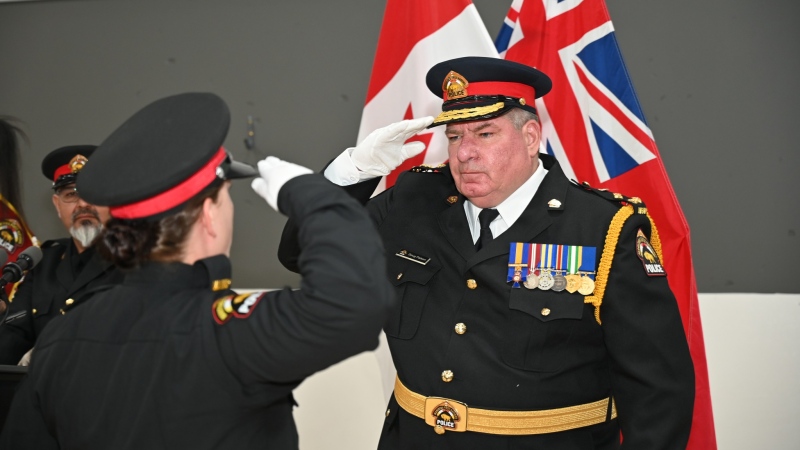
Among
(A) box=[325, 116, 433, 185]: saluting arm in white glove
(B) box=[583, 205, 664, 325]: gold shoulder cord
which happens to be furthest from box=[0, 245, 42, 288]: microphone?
(B) box=[583, 205, 664, 325]: gold shoulder cord

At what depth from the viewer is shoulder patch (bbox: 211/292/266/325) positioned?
1043 mm

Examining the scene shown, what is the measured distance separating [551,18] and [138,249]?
176 cm

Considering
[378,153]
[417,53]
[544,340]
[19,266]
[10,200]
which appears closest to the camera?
[544,340]

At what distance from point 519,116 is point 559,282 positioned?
451 millimetres

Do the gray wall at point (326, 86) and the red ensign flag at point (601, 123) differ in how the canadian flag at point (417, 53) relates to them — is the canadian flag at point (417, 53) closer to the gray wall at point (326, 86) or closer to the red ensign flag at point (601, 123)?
the red ensign flag at point (601, 123)

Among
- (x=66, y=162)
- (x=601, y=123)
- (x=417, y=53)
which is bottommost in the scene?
(x=66, y=162)

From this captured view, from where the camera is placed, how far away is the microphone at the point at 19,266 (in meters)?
1.90

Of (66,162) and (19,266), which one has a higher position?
(66,162)

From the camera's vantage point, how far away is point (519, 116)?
185 cm

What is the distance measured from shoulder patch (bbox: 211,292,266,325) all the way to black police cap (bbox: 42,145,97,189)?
1.81 metres

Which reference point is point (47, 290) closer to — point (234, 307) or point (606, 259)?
point (234, 307)

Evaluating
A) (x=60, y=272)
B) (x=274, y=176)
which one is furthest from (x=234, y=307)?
(x=60, y=272)

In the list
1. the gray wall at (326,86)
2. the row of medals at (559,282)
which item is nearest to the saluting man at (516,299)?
the row of medals at (559,282)

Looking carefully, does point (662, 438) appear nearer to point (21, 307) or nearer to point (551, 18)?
point (551, 18)
